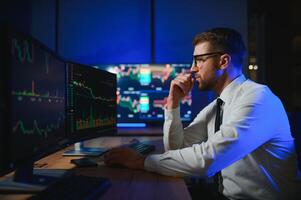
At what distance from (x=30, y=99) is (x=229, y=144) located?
66 cm

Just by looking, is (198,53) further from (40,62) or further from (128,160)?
(40,62)

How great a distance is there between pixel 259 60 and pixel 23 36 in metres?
3.04

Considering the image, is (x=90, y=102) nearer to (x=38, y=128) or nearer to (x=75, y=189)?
(x=38, y=128)

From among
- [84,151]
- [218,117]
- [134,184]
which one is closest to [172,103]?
[218,117]

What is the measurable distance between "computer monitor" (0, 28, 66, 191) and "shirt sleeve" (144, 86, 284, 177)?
0.39m

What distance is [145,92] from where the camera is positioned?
301cm

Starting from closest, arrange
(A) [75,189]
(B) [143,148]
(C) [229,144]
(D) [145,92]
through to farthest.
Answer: (A) [75,189]
(C) [229,144]
(B) [143,148]
(D) [145,92]

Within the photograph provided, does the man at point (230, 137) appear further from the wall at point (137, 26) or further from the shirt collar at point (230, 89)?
the wall at point (137, 26)

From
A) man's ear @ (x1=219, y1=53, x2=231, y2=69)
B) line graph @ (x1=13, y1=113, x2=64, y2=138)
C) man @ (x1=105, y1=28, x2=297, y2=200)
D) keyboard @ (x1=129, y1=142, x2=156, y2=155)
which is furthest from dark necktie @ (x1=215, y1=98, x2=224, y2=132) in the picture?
line graph @ (x1=13, y1=113, x2=64, y2=138)

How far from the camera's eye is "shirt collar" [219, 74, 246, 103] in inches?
60.6

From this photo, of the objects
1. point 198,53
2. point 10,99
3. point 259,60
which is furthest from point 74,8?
point 10,99

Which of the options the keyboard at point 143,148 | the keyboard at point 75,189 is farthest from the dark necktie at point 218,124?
the keyboard at point 75,189

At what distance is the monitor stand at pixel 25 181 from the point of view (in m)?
0.96

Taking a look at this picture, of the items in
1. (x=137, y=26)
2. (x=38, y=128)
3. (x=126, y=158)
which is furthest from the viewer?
(x=137, y=26)
